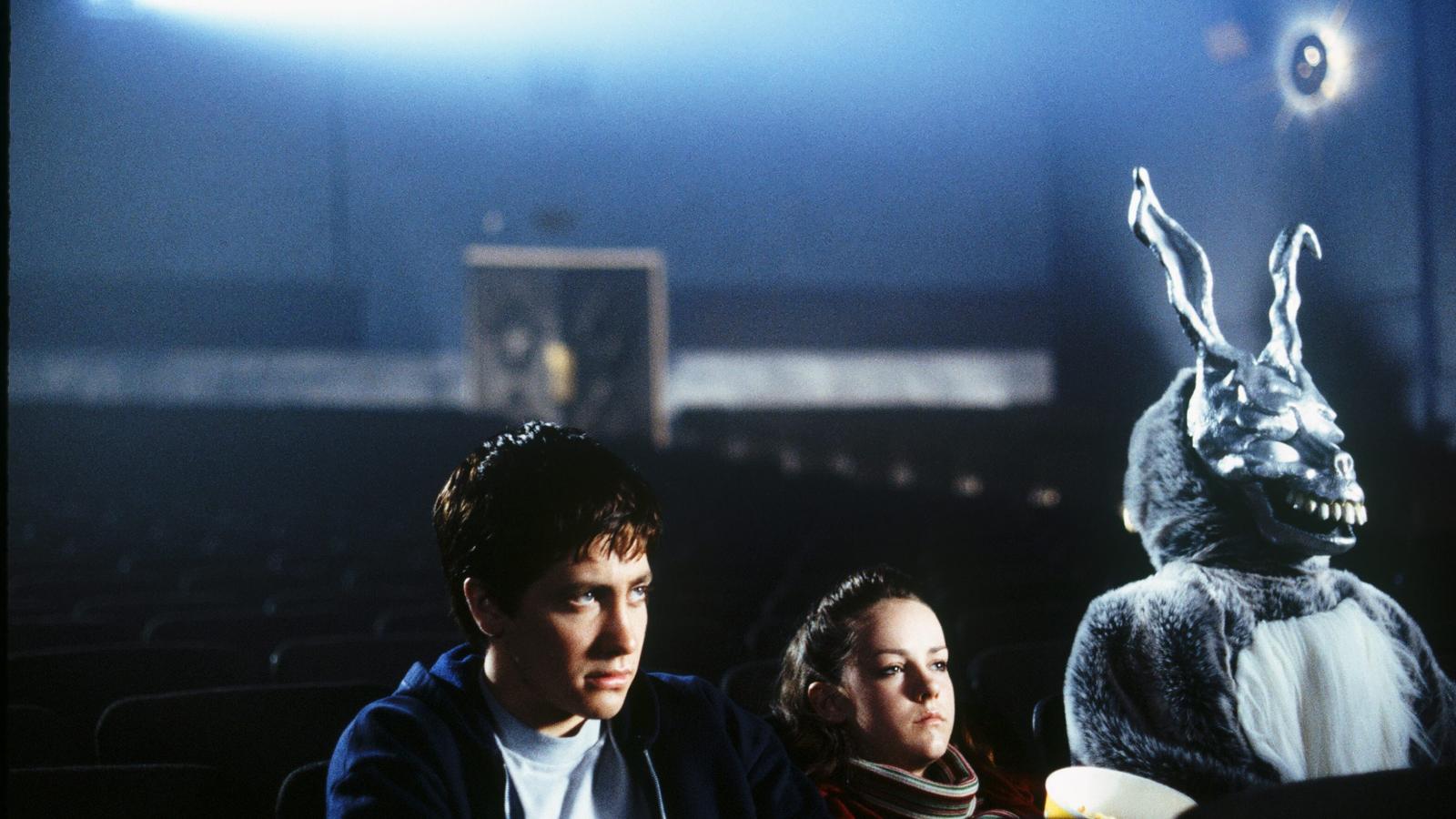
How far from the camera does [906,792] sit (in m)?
1.64

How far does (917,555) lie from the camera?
124 inches

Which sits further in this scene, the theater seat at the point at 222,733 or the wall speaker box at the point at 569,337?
the wall speaker box at the point at 569,337

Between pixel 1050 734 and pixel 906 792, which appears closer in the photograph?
pixel 906 792

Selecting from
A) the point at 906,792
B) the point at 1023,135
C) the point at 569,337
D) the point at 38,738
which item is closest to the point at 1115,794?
the point at 906,792

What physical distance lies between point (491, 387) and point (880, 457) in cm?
629

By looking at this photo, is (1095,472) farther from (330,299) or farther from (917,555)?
(330,299)

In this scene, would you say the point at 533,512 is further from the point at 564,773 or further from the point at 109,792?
the point at 109,792

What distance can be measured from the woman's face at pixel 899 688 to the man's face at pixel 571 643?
46 cm

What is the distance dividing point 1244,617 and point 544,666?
127cm

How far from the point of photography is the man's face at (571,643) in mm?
1329

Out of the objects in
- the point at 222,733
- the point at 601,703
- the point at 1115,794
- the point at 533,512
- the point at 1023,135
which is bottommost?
the point at 1115,794

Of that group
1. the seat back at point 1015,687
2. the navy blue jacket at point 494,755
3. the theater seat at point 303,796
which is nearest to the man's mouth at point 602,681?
the navy blue jacket at point 494,755

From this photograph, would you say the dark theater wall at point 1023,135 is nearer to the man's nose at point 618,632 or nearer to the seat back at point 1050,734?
the seat back at point 1050,734

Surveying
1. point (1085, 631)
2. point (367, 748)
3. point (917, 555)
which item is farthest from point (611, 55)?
point (367, 748)
